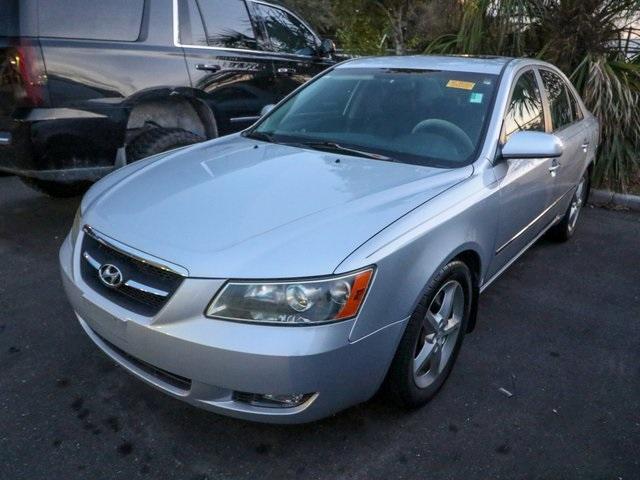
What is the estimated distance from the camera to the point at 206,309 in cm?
201

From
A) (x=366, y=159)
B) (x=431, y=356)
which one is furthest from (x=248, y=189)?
(x=431, y=356)

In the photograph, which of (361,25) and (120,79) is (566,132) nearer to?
(120,79)

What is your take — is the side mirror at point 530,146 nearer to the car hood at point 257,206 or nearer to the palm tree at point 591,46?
the car hood at point 257,206

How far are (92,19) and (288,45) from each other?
95.9 inches

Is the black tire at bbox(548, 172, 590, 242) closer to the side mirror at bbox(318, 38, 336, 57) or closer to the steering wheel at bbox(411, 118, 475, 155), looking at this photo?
the steering wheel at bbox(411, 118, 475, 155)

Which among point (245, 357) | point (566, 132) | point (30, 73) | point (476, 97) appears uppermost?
point (30, 73)

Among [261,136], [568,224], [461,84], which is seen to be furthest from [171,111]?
[568,224]

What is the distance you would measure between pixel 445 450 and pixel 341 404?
57 cm

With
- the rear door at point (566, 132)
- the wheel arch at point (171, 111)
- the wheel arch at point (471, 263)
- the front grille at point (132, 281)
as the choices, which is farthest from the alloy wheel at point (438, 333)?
the wheel arch at point (171, 111)

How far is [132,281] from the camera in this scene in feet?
7.13

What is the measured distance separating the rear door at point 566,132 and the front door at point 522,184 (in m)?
0.23

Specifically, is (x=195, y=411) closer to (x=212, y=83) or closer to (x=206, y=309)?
(x=206, y=309)

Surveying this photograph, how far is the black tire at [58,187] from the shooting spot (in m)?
4.86

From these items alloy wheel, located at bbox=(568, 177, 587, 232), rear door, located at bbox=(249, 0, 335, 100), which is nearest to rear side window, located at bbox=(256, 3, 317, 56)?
rear door, located at bbox=(249, 0, 335, 100)
